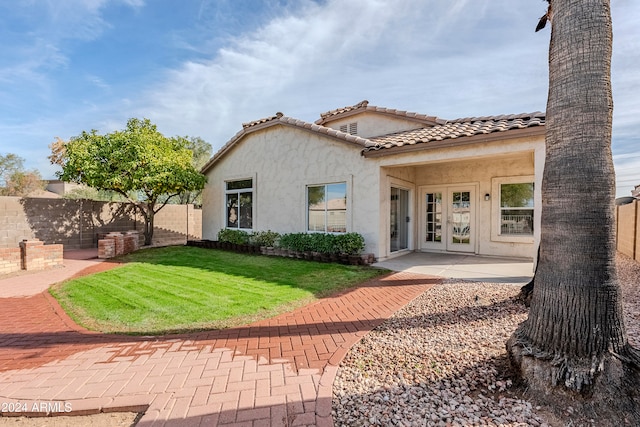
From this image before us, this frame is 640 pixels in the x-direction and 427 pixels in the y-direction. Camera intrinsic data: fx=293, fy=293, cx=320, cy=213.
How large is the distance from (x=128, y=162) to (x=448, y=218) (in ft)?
45.4

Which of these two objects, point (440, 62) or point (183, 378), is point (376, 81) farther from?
point (183, 378)

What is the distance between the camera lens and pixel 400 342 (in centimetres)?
403

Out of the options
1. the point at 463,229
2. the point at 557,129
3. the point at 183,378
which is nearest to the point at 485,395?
the point at 557,129

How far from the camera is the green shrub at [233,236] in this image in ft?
43.4

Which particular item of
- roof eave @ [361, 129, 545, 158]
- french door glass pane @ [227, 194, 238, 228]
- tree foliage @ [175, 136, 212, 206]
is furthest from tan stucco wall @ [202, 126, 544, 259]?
tree foliage @ [175, 136, 212, 206]

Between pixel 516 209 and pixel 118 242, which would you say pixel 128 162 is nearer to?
pixel 118 242

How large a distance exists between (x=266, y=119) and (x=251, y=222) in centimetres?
466

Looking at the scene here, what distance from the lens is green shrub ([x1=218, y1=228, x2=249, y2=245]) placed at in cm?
1322

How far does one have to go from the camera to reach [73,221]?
14.2m

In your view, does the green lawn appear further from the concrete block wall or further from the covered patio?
the concrete block wall

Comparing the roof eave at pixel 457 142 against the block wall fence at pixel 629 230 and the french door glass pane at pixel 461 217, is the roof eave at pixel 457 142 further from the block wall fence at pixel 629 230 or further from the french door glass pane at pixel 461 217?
the block wall fence at pixel 629 230

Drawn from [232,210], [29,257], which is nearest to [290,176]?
[232,210]

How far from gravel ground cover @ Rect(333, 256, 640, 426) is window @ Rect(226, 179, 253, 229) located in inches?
388

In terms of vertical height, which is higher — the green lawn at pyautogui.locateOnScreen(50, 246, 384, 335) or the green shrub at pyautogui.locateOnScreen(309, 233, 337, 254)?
the green shrub at pyautogui.locateOnScreen(309, 233, 337, 254)
